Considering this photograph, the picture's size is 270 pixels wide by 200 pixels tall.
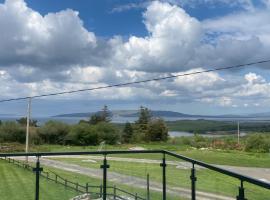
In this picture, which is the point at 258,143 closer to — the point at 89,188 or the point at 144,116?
the point at 144,116

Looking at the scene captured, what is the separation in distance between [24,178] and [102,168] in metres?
0.86

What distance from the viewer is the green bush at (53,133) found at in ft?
197

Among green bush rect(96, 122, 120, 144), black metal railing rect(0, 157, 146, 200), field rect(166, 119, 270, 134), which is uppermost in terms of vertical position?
field rect(166, 119, 270, 134)

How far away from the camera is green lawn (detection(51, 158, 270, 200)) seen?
13.0ft

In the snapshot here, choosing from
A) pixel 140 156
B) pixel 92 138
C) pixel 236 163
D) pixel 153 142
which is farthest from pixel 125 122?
pixel 140 156

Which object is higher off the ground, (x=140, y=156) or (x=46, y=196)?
(x=140, y=156)

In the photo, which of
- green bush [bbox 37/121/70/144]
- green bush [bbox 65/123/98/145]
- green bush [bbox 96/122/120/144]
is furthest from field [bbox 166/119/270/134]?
green bush [bbox 37/121/70/144]

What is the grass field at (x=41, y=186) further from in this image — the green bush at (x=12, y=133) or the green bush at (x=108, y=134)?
the green bush at (x=108, y=134)

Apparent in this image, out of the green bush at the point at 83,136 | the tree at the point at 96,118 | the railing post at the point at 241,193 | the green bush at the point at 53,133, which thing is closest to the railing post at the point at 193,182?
the railing post at the point at 241,193

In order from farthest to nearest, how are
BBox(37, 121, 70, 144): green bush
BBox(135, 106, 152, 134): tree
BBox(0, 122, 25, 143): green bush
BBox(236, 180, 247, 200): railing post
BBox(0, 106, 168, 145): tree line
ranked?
BBox(135, 106, 152, 134): tree
BBox(37, 121, 70, 144): green bush
BBox(0, 106, 168, 145): tree line
BBox(0, 122, 25, 143): green bush
BBox(236, 180, 247, 200): railing post

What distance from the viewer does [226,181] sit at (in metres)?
4.18

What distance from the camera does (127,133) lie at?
70.5m

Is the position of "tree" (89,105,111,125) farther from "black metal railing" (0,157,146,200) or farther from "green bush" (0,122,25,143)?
"black metal railing" (0,157,146,200)

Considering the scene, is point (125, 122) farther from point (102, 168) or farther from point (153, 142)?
point (102, 168)
